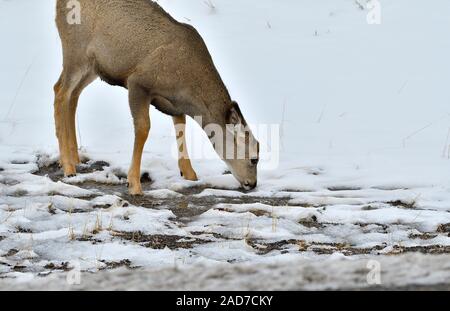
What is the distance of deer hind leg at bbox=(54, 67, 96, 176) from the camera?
9422 millimetres

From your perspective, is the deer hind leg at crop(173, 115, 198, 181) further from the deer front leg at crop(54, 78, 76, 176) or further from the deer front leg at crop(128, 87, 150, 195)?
the deer front leg at crop(54, 78, 76, 176)

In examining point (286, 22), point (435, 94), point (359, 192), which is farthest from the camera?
point (286, 22)

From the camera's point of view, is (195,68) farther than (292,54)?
No

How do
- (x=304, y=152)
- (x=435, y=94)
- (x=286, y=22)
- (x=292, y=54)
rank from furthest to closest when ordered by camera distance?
(x=286, y=22)
(x=292, y=54)
(x=435, y=94)
(x=304, y=152)

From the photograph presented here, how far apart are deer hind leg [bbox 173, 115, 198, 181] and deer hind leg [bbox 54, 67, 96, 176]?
0.95m

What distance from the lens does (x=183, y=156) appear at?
9.38 metres

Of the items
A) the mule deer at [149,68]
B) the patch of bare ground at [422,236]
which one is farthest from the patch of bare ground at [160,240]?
the mule deer at [149,68]

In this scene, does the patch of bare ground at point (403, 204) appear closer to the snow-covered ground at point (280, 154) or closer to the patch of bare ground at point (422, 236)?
the snow-covered ground at point (280, 154)

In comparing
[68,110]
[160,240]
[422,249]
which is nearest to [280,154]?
[68,110]

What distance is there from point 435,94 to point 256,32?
3318 millimetres

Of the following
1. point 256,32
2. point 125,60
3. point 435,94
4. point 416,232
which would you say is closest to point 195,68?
point 125,60

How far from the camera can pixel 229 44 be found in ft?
45.2
